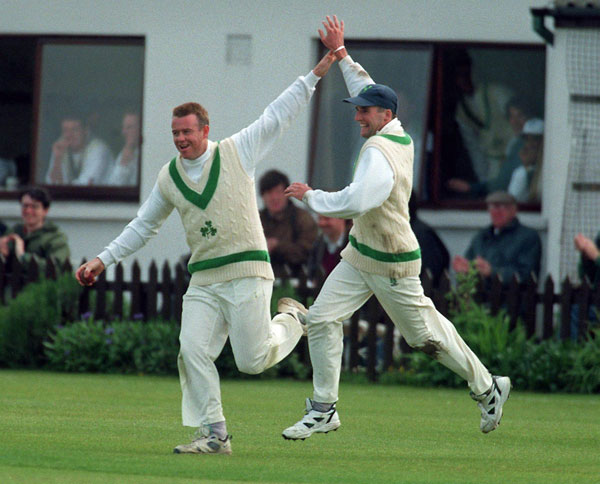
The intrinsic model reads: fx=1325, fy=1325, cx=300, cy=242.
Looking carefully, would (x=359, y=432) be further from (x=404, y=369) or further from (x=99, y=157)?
(x=99, y=157)

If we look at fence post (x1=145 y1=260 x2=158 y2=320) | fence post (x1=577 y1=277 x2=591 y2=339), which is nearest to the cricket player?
fence post (x1=577 y1=277 x2=591 y2=339)

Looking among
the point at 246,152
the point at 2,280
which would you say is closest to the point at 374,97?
the point at 246,152

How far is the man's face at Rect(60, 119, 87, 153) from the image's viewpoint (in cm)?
1619

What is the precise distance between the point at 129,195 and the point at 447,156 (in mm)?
3804

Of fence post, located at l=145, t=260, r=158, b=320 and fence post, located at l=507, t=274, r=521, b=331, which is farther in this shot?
fence post, located at l=145, t=260, r=158, b=320

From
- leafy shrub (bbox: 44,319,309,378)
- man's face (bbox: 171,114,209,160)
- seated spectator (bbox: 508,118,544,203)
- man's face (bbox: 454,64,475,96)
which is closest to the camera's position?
man's face (bbox: 171,114,209,160)

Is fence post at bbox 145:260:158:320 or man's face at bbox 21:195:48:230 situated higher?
man's face at bbox 21:195:48:230

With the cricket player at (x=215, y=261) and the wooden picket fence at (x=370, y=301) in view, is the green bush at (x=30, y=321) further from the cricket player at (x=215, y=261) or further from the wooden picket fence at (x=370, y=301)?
the cricket player at (x=215, y=261)

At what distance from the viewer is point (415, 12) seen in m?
15.2

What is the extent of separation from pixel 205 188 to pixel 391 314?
1.53m

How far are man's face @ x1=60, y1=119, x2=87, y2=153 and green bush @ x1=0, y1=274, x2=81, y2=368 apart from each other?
138 inches

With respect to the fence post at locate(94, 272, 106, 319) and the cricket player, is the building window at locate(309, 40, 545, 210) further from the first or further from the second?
the cricket player

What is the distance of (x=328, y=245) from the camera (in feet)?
43.8

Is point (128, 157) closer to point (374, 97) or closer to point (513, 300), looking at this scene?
point (513, 300)
